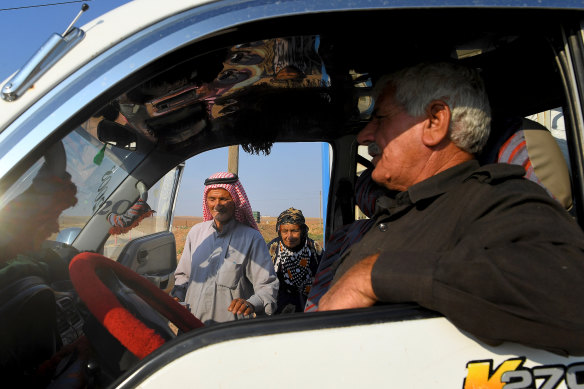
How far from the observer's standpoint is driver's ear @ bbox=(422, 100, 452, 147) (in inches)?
62.1

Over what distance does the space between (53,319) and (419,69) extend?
1.50 m

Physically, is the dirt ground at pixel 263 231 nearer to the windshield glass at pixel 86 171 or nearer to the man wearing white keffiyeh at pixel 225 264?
the man wearing white keffiyeh at pixel 225 264

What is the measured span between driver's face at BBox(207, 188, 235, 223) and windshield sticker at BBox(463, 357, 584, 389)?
3.13 metres

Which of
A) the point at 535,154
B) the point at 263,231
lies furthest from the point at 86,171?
the point at 263,231

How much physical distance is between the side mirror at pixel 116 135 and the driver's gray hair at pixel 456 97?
1.09 meters

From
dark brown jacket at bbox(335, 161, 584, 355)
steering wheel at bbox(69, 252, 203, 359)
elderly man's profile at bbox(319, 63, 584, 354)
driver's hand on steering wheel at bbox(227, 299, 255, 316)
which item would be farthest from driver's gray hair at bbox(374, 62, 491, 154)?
driver's hand on steering wheel at bbox(227, 299, 255, 316)

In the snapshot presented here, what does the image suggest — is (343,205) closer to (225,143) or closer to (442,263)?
(225,143)

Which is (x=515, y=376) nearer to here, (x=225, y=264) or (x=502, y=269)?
(x=502, y=269)

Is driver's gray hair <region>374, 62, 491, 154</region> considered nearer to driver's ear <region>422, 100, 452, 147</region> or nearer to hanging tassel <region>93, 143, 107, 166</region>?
driver's ear <region>422, 100, 452, 147</region>

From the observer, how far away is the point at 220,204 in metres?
3.99

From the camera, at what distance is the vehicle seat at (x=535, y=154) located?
1.37 m

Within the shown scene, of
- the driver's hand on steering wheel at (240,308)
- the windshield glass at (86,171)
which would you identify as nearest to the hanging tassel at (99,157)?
the windshield glass at (86,171)

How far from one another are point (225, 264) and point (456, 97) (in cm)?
260

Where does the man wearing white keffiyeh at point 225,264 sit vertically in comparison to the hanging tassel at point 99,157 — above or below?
below
